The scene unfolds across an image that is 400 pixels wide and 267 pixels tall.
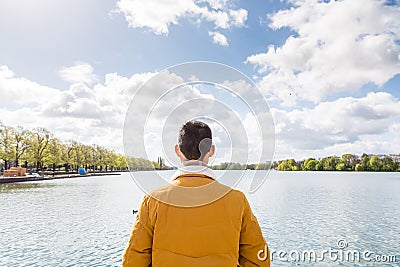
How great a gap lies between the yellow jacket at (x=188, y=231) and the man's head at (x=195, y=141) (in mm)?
132

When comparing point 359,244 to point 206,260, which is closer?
point 206,260

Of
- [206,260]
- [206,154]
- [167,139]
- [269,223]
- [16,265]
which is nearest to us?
[206,260]

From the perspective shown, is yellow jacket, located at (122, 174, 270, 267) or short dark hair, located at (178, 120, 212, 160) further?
short dark hair, located at (178, 120, 212, 160)

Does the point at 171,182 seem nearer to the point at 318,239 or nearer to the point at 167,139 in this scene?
the point at 167,139

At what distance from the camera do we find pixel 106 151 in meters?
103

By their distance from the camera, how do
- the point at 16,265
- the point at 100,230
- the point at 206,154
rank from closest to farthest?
the point at 206,154
the point at 16,265
the point at 100,230

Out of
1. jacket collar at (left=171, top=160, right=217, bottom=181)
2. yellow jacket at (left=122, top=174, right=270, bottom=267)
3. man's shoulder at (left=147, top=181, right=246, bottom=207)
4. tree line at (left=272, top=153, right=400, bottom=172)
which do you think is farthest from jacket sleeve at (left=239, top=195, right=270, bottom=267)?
tree line at (left=272, top=153, right=400, bottom=172)

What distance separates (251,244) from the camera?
6.25 ft

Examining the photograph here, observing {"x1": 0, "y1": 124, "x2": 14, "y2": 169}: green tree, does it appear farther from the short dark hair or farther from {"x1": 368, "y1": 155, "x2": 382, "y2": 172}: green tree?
{"x1": 368, "y1": 155, "x2": 382, "y2": 172}: green tree

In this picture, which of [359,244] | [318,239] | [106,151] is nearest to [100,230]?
[318,239]

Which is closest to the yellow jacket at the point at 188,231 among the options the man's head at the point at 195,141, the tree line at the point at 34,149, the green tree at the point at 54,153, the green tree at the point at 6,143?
the man's head at the point at 195,141

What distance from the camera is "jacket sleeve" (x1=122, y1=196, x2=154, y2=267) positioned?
1.82 meters

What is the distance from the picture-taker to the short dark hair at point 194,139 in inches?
74.0

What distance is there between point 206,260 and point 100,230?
541 inches
